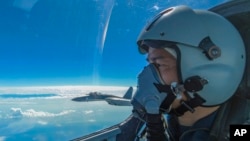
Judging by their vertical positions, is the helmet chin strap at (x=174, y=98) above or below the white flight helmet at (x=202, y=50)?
below

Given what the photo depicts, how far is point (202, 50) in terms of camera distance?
1024mm

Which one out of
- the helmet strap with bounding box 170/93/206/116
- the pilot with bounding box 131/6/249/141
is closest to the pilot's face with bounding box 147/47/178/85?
the pilot with bounding box 131/6/249/141

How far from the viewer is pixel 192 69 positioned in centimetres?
103

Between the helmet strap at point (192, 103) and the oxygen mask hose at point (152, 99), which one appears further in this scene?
the helmet strap at point (192, 103)

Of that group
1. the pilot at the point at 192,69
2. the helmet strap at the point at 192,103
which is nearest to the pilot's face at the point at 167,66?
the pilot at the point at 192,69

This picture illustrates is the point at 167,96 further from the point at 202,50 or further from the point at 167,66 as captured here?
the point at 202,50

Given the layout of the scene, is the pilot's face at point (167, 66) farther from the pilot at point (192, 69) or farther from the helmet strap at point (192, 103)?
the helmet strap at point (192, 103)

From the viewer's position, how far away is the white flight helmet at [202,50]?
3.35 ft

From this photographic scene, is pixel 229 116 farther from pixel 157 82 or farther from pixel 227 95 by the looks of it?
pixel 157 82

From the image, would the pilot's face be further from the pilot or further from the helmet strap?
the helmet strap

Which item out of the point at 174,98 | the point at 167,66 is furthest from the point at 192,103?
the point at 167,66

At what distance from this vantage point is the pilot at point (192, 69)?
1.01 metres

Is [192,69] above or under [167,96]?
above

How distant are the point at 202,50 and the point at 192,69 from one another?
0.09 metres
